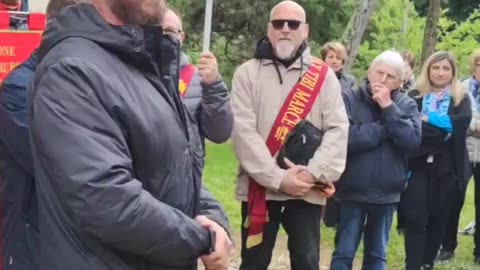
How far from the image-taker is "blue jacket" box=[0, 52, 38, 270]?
296 centimetres

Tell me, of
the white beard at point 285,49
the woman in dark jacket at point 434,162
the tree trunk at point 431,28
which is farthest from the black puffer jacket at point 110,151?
the tree trunk at point 431,28

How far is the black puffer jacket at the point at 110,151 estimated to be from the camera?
2199 mm

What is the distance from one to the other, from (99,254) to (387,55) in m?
4.23

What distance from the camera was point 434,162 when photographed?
7.07m

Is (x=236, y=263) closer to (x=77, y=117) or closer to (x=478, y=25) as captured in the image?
(x=77, y=117)

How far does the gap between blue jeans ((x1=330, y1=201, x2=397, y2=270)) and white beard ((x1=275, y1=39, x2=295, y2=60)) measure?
129 cm

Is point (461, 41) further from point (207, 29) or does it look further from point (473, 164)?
point (207, 29)

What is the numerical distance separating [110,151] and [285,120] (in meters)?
3.37

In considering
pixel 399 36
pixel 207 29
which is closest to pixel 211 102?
pixel 207 29

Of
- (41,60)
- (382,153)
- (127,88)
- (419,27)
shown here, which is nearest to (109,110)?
(127,88)

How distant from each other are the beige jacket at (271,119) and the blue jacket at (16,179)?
99.8 inches

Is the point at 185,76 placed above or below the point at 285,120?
above

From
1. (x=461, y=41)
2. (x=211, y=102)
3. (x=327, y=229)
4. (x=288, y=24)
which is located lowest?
(x=461, y=41)

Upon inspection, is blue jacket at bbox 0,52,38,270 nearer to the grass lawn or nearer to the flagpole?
the flagpole
